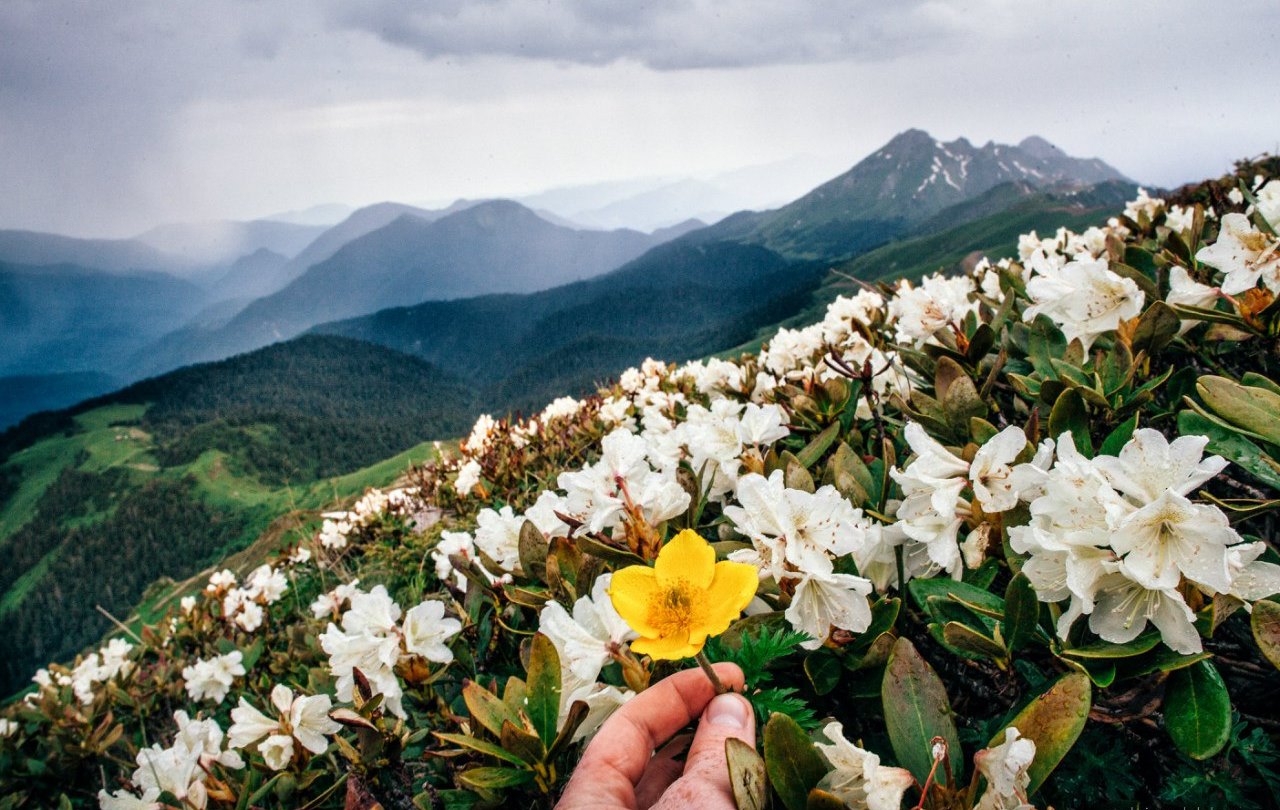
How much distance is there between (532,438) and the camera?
207 inches

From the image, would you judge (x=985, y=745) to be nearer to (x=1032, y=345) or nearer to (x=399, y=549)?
(x=1032, y=345)

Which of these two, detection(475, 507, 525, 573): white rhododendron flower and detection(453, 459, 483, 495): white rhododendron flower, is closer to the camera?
detection(475, 507, 525, 573): white rhododendron flower

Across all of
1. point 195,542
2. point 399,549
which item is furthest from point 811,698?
point 195,542

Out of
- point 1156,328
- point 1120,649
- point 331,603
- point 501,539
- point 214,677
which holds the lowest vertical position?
point 214,677

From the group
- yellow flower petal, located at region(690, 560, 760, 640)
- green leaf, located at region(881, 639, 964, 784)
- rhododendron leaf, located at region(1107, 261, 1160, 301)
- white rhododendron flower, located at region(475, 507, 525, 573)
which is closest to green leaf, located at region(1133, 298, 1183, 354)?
rhododendron leaf, located at region(1107, 261, 1160, 301)

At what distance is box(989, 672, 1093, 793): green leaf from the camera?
108 cm

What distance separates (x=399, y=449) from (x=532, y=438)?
5002 inches

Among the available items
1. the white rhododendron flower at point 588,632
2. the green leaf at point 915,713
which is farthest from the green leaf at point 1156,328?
the white rhododendron flower at point 588,632

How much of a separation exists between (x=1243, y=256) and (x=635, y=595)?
1977 mm

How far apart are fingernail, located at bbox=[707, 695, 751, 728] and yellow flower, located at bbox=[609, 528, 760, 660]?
0.50 feet

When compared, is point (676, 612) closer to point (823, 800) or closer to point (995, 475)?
point (823, 800)

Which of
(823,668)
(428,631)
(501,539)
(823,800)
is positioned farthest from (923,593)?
(428,631)

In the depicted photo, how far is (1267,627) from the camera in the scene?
1073 millimetres

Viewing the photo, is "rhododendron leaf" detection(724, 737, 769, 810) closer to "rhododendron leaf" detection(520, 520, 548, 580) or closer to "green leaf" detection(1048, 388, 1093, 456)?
"rhododendron leaf" detection(520, 520, 548, 580)
